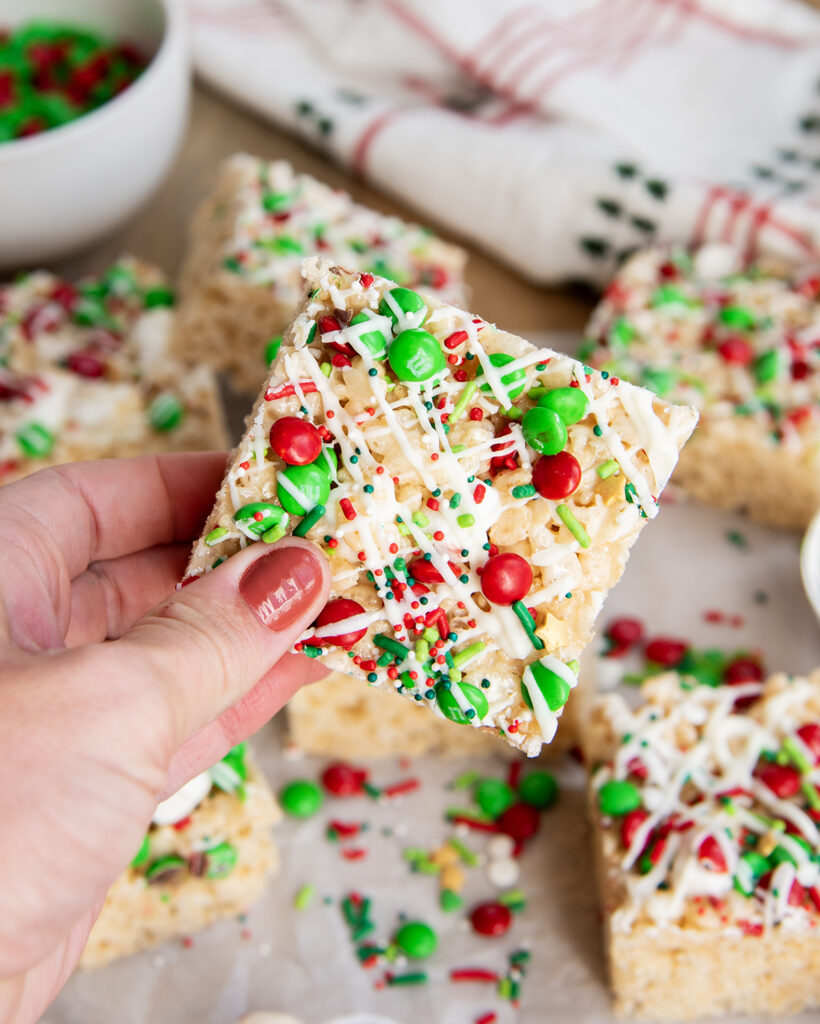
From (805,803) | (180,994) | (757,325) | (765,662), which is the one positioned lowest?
(180,994)

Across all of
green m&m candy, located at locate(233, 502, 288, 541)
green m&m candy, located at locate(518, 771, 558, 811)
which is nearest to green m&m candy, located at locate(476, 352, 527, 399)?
green m&m candy, located at locate(233, 502, 288, 541)

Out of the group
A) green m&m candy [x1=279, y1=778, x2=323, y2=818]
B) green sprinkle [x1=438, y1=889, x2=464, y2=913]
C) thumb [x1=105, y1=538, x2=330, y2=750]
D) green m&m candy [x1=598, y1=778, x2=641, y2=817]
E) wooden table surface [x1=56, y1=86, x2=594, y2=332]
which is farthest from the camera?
wooden table surface [x1=56, y1=86, x2=594, y2=332]

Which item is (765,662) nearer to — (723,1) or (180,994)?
(180,994)

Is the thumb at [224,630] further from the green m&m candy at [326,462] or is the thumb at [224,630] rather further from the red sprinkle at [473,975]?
the red sprinkle at [473,975]

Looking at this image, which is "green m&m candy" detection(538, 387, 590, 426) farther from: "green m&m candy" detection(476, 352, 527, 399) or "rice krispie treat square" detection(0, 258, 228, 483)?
"rice krispie treat square" detection(0, 258, 228, 483)

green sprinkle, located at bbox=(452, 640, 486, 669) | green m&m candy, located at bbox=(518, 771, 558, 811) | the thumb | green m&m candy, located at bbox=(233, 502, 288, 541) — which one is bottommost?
green m&m candy, located at bbox=(518, 771, 558, 811)

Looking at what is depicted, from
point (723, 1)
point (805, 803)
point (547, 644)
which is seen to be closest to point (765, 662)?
point (805, 803)
